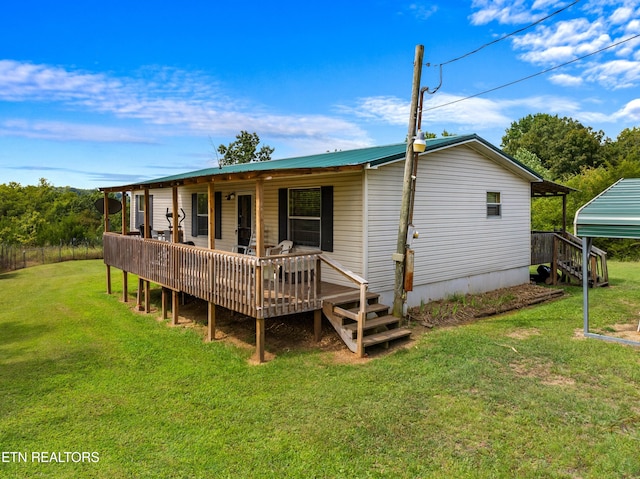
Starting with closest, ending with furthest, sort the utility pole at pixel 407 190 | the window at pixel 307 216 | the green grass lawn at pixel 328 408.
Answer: the green grass lawn at pixel 328 408
the utility pole at pixel 407 190
the window at pixel 307 216

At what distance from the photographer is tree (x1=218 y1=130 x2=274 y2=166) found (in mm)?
34250

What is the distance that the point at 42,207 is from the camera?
37.8 meters

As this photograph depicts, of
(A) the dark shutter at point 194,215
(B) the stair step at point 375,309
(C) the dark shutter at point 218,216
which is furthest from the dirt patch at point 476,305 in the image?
(A) the dark shutter at point 194,215

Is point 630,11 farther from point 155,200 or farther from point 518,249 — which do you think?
point 155,200

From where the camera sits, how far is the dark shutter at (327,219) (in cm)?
820

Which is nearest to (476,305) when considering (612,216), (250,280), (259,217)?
(612,216)

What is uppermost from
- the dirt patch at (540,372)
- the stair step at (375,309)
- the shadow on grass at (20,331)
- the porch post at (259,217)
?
the porch post at (259,217)

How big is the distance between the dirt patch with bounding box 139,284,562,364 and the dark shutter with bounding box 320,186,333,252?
4.88 ft

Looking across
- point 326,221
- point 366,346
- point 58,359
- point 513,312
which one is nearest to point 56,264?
point 58,359

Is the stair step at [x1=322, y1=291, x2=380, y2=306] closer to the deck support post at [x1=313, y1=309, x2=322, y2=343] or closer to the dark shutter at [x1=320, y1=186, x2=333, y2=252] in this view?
the deck support post at [x1=313, y1=309, x2=322, y2=343]

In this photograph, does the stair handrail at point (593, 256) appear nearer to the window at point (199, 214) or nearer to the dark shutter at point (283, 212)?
the dark shutter at point (283, 212)

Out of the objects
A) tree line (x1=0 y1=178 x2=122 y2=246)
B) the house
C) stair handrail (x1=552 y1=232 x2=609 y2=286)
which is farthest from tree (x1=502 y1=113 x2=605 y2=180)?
tree line (x1=0 y1=178 x2=122 y2=246)

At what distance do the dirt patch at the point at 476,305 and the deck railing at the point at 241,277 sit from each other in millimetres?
2577

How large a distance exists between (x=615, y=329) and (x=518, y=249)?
4.57 meters
